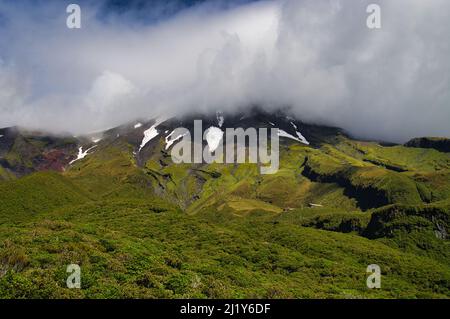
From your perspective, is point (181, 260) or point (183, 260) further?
point (183, 260)

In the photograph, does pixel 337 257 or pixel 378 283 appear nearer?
pixel 378 283

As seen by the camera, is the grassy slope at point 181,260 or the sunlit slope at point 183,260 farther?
the grassy slope at point 181,260

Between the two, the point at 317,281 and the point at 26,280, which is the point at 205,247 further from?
the point at 26,280

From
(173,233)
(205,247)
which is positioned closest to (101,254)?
(205,247)

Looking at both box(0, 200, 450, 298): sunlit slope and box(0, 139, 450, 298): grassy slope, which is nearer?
box(0, 200, 450, 298): sunlit slope

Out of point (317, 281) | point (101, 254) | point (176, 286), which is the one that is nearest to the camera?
point (176, 286)

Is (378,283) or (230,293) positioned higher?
(230,293)

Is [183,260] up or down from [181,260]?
down

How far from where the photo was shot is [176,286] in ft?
188
